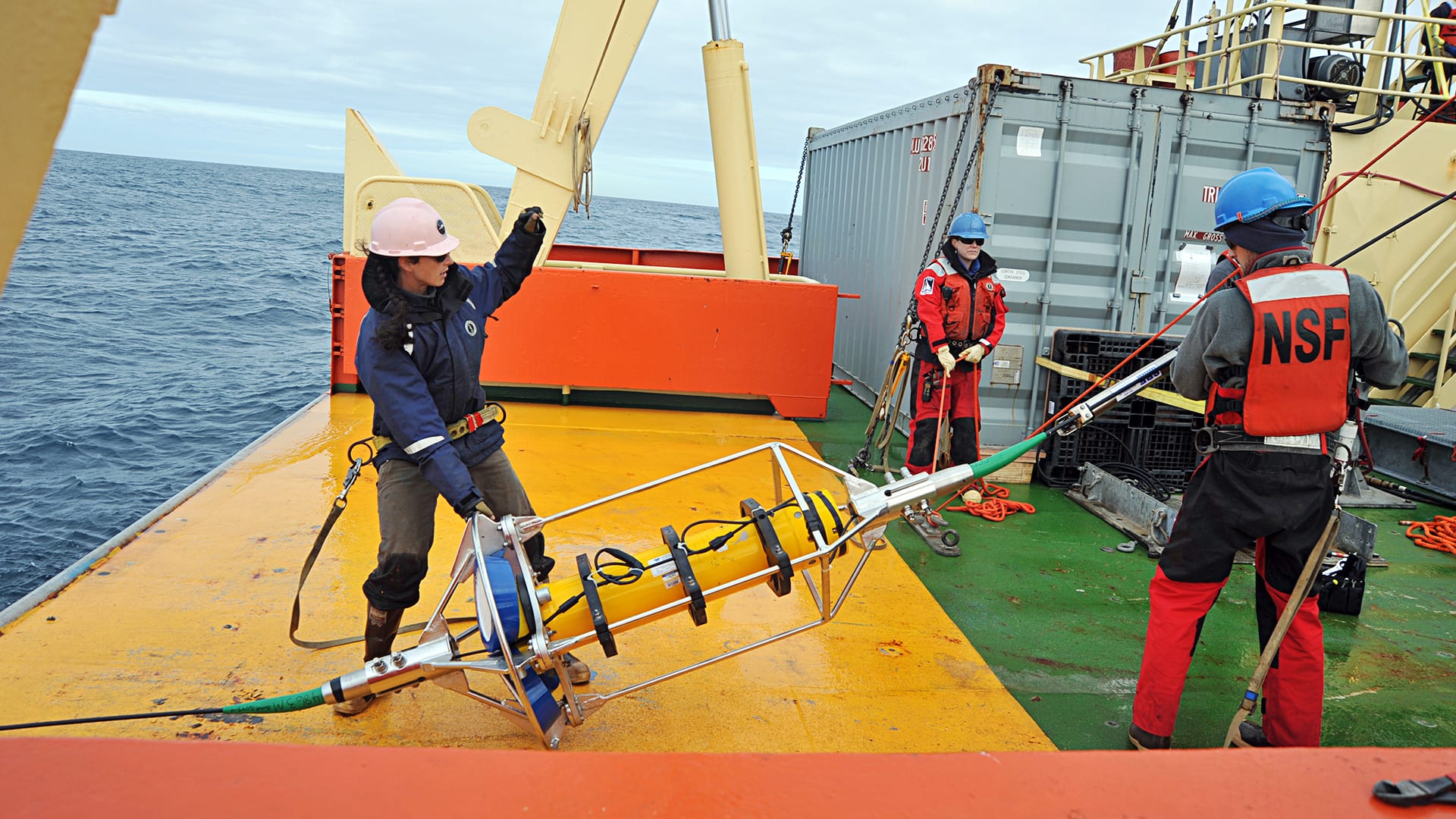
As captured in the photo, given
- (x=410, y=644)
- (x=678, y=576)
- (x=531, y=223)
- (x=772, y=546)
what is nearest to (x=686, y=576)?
(x=678, y=576)

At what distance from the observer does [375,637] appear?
12.0 ft

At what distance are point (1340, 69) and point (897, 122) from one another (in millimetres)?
5223

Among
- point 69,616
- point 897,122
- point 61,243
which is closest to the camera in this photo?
point 69,616

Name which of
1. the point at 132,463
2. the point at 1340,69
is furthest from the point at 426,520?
the point at 1340,69

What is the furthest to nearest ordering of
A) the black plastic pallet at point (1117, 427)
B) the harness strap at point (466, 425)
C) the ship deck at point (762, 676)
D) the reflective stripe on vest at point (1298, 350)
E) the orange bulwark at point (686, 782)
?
the black plastic pallet at point (1117, 427) → the harness strap at point (466, 425) → the reflective stripe on vest at point (1298, 350) → the ship deck at point (762, 676) → the orange bulwark at point (686, 782)

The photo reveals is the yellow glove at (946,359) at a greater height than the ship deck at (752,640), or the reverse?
the yellow glove at (946,359)

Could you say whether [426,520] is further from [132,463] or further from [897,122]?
[132,463]

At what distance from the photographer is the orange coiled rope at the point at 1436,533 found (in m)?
6.18

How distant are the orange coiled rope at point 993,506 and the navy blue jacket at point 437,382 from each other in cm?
383

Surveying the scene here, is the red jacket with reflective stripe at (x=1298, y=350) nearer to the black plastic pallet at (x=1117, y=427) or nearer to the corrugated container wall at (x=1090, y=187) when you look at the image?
the black plastic pallet at (x=1117, y=427)

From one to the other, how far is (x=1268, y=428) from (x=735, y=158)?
5.90m

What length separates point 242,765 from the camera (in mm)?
1450

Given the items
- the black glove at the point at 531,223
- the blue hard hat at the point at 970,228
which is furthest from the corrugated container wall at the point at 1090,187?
the black glove at the point at 531,223

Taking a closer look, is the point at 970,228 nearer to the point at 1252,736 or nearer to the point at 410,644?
the point at 1252,736
